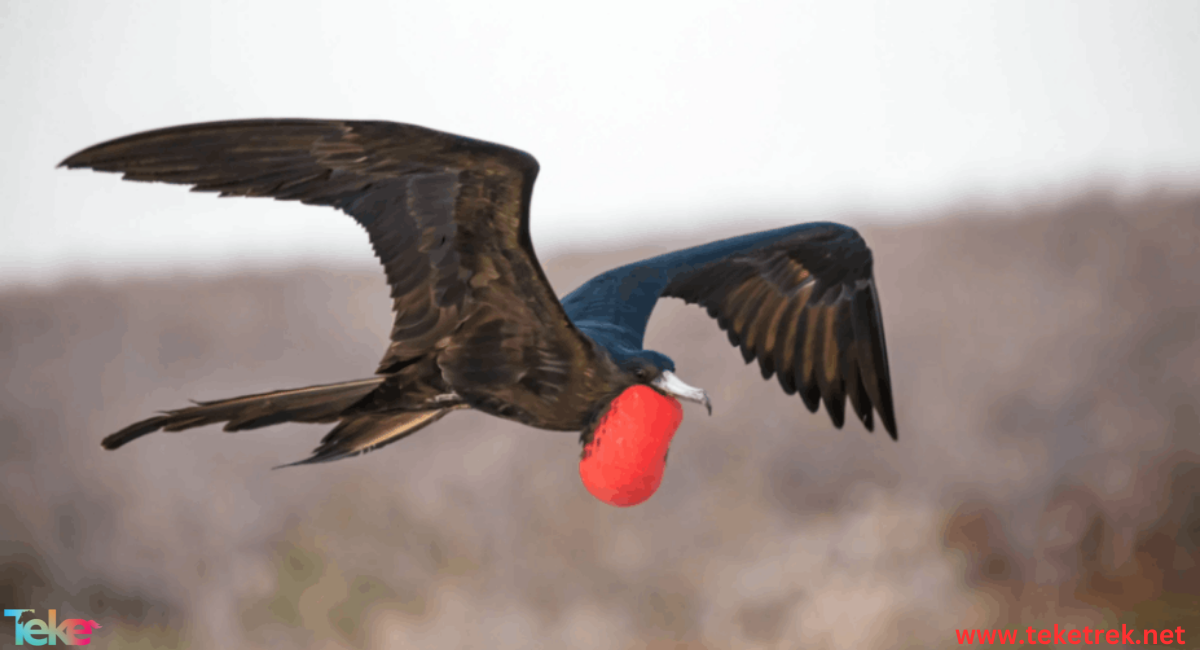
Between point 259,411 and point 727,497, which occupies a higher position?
point 259,411

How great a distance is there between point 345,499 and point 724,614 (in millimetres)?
3214

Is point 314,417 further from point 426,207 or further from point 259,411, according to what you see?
point 426,207

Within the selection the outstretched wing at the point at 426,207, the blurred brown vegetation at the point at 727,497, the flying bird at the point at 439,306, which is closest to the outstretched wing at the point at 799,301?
the flying bird at the point at 439,306

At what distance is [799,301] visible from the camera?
8.18 ft

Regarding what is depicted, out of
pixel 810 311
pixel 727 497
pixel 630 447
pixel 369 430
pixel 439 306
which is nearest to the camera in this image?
pixel 630 447

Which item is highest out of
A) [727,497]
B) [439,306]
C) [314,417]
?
[439,306]

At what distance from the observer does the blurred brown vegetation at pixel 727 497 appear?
6.94 metres

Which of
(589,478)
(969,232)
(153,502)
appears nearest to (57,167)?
(589,478)

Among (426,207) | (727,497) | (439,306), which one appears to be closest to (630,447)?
(439,306)

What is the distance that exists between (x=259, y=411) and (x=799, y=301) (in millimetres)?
1452

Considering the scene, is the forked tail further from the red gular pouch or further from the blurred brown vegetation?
the blurred brown vegetation

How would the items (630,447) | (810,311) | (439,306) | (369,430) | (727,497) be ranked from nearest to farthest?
1. (630,447)
2. (439,306)
3. (369,430)
4. (810,311)
5. (727,497)

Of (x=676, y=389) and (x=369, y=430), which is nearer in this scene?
(x=676, y=389)

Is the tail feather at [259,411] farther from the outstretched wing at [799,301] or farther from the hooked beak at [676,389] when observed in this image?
the outstretched wing at [799,301]
